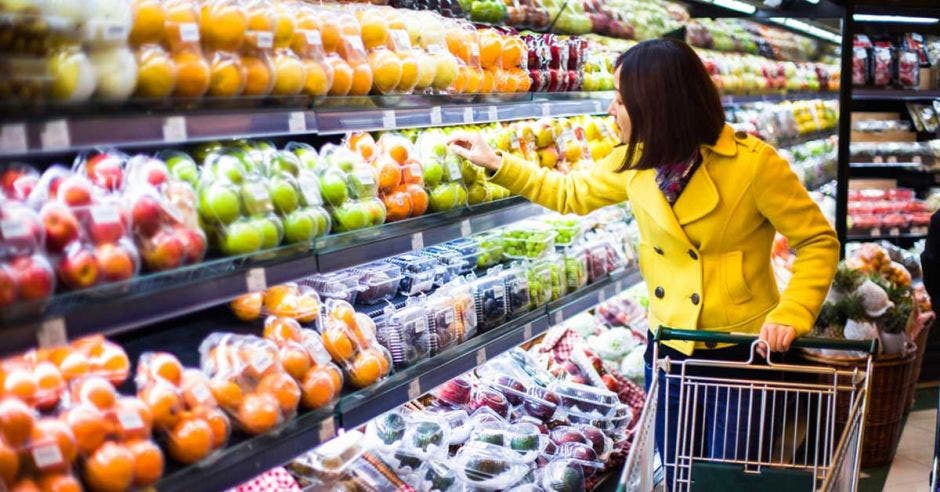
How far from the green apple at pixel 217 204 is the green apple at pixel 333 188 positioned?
383 mm

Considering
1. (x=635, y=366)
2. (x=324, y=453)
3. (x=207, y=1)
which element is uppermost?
(x=207, y=1)

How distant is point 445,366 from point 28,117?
1.57 meters

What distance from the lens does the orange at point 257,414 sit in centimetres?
219

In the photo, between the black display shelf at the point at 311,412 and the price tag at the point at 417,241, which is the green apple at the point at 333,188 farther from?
the black display shelf at the point at 311,412

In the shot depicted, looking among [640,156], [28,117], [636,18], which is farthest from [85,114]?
[636,18]

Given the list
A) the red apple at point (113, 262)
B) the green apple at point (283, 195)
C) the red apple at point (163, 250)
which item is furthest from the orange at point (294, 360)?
the red apple at point (113, 262)

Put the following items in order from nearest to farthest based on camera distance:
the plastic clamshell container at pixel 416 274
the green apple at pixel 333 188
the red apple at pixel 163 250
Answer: the red apple at pixel 163 250 → the green apple at pixel 333 188 → the plastic clamshell container at pixel 416 274

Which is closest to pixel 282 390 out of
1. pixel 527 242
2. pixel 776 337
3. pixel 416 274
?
pixel 416 274

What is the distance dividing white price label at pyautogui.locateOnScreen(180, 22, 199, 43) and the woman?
1227 millimetres

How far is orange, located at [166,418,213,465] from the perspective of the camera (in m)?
2.00

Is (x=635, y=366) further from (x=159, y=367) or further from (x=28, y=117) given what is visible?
(x=28, y=117)

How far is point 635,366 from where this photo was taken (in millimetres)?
4559

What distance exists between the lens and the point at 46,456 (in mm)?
1745

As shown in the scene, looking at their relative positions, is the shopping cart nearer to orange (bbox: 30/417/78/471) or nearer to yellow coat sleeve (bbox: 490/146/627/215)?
yellow coat sleeve (bbox: 490/146/627/215)
